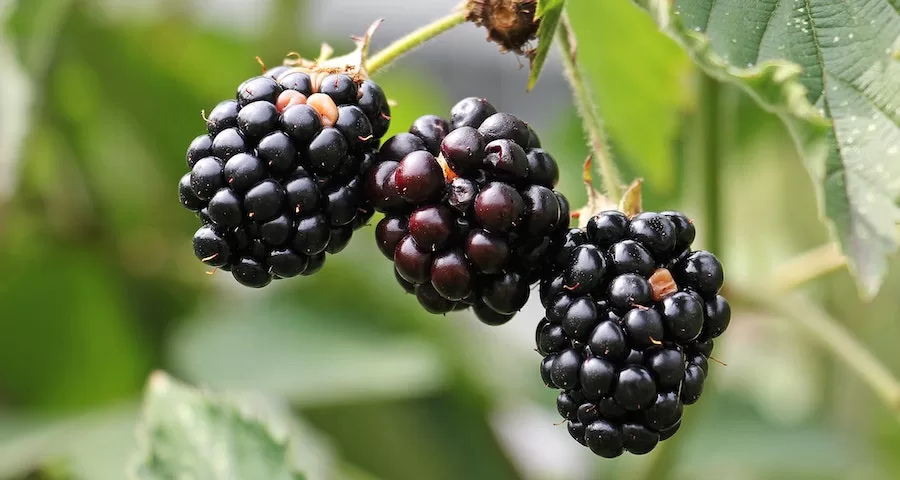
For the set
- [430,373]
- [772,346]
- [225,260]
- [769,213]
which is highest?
[225,260]

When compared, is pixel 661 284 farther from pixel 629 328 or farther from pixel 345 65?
pixel 345 65

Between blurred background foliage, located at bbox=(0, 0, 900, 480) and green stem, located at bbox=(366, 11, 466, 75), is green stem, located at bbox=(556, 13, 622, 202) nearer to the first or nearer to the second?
green stem, located at bbox=(366, 11, 466, 75)

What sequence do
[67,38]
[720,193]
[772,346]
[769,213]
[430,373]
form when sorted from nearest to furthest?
[720,193] → [430,373] → [67,38] → [769,213] → [772,346]

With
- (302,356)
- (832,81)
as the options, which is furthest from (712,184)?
(302,356)

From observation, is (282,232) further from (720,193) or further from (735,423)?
(735,423)

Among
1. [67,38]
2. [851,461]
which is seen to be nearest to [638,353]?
[851,461]

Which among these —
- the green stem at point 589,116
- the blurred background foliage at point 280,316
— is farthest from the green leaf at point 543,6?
the blurred background foliage at point 280,316

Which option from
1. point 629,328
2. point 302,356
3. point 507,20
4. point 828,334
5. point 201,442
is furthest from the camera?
point 302,356
